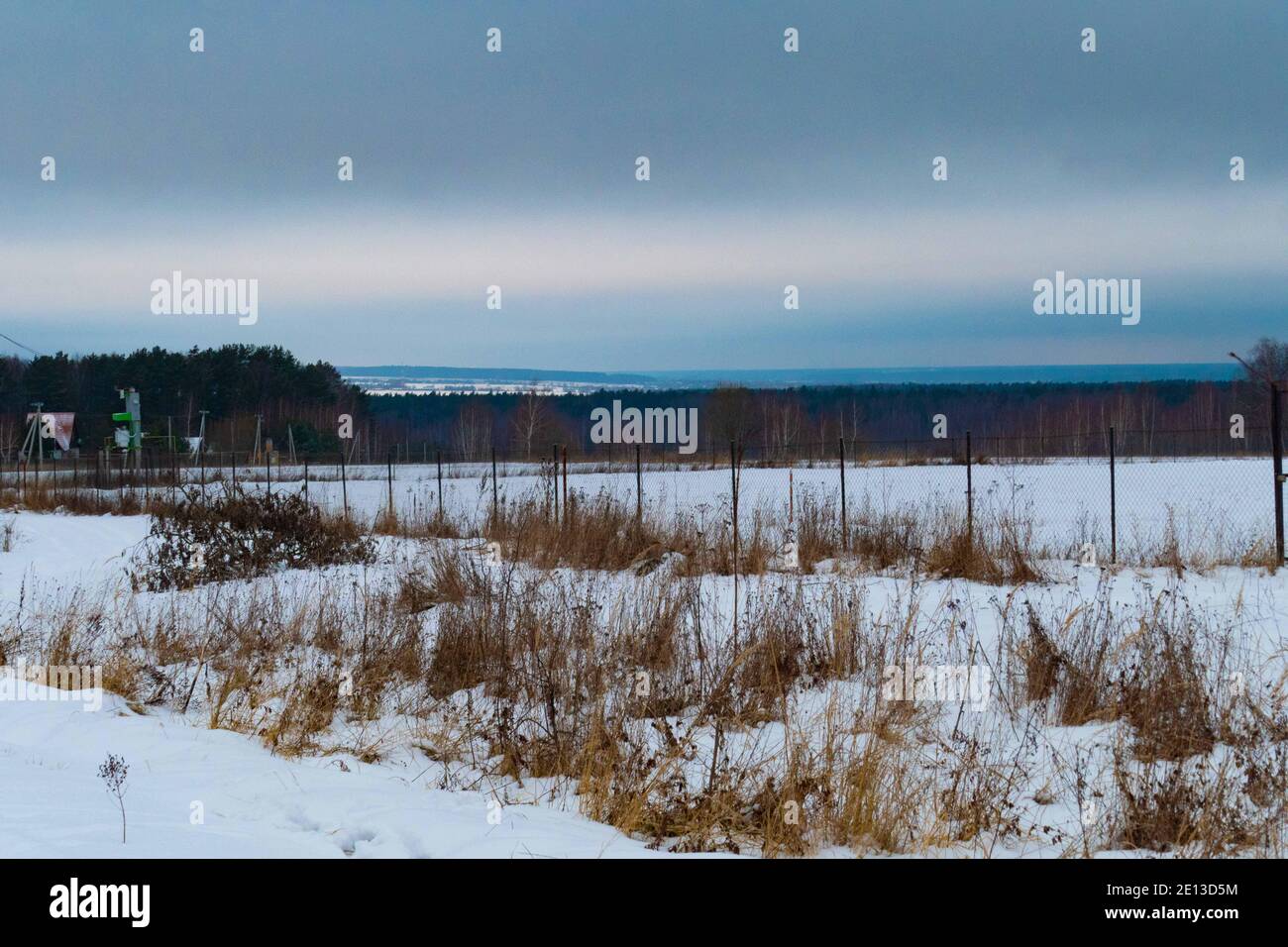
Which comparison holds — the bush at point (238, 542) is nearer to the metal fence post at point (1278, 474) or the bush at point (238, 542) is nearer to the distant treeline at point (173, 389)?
the metal fence post at point (1278, 474)

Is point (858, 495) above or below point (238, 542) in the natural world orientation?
above

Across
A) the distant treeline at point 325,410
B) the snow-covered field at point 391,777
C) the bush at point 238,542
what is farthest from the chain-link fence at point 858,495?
the distant treeline at point 325,410

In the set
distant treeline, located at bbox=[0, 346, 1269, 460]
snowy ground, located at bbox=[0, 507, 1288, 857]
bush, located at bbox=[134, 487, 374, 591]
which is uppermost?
distant treeline, located at bbox=[0, 346, 1269, 460]

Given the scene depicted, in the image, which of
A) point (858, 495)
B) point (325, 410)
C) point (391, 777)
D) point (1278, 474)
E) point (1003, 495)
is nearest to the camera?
point (391, 777)

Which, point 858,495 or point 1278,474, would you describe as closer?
point 1278,474

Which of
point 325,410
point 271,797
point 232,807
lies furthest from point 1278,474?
point 325,410

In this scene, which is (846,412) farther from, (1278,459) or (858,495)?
(1278,459)

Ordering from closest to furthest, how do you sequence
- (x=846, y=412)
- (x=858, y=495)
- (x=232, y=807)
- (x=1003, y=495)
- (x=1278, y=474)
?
(x=232, y=807)
(x=1278, y=474)
(x=1003, y=495)
(x=858, y=495)
(x=846, y=412)

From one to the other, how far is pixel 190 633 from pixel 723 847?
6.37m

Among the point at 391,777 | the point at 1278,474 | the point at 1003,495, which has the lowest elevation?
the point at 391,777

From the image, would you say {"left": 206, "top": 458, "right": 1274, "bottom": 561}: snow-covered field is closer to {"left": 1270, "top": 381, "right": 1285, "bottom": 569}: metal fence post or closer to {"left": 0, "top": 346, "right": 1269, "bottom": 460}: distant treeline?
{"left": 1270, "top": 381, "right": 1285, "bottom": 569}: metal fence post

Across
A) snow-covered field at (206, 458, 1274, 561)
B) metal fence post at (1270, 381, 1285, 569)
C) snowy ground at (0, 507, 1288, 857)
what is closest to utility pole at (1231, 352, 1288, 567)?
metal fence post at (1270, 381, 1285, 569)

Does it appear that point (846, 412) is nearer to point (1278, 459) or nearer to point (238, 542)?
point (1278, 459)
